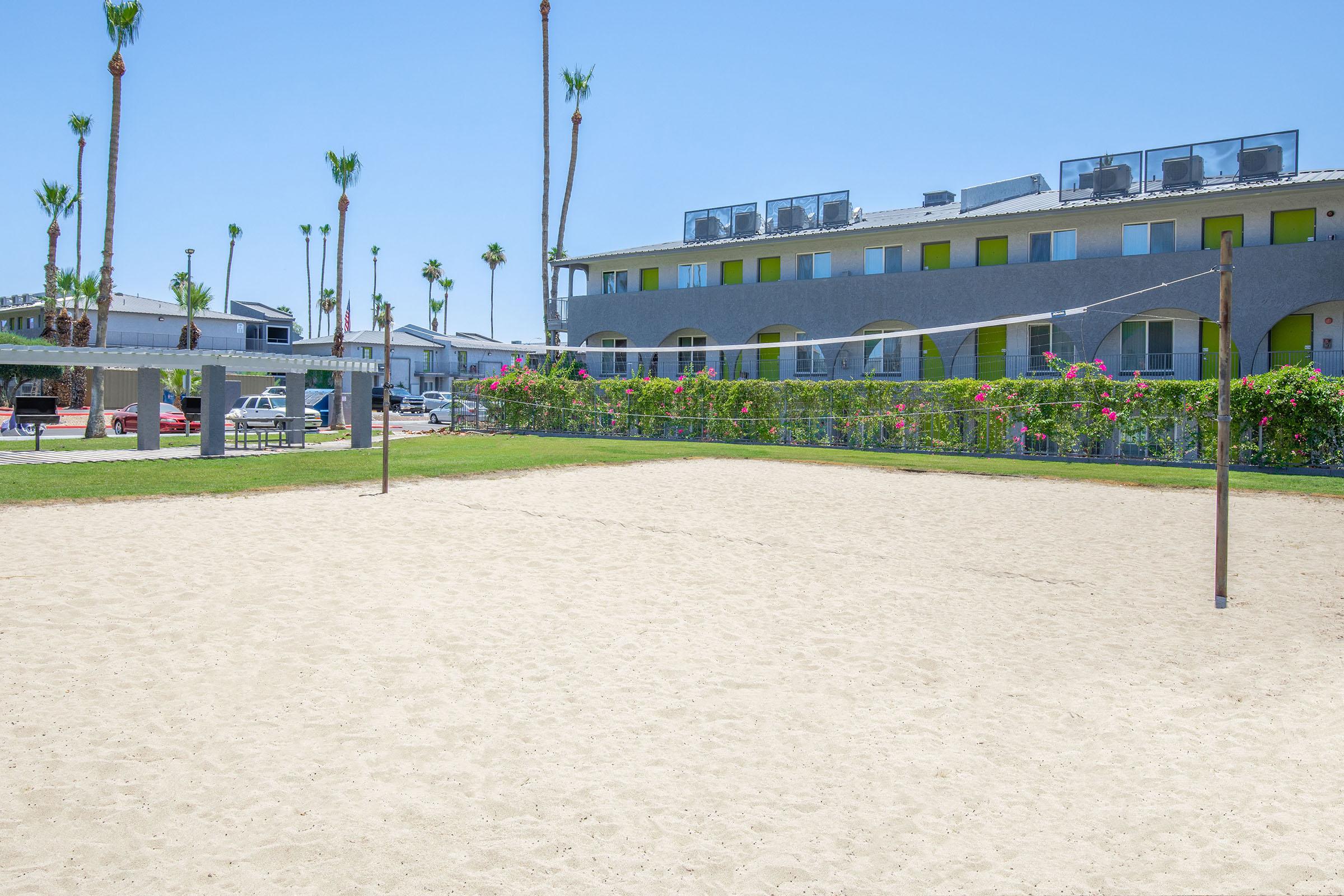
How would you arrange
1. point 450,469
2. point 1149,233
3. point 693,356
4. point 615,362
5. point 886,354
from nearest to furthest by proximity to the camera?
point 450,469
point 1149,233
point 886,354
point 693,356
point 615,362

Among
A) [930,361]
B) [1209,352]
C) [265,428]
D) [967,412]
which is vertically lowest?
[265,428]

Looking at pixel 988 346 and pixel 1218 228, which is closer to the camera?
pixel 1218 228

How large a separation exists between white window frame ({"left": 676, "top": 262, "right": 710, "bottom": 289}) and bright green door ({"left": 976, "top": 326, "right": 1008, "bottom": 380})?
10.8 metres

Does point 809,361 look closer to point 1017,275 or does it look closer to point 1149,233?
point 1017,275

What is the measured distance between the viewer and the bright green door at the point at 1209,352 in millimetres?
25795

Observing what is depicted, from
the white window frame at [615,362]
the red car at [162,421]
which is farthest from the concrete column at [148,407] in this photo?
the white window frame at [615,362]

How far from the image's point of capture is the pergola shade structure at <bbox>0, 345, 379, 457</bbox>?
20.2 meters

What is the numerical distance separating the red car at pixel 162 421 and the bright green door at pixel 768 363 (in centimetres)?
1825

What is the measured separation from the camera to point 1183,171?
94.1 ft

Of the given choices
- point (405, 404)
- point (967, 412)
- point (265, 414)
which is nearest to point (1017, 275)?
point (967, 412)

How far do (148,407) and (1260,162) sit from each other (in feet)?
95.1

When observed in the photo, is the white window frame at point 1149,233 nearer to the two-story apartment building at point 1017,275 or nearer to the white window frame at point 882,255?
the two-story apartment building at point 1017,275

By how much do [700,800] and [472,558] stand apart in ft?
18.2

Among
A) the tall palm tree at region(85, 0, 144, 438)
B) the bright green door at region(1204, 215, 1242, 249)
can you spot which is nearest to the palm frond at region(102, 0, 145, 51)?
the tall palm tree at region(85, 0, 144, 438)
